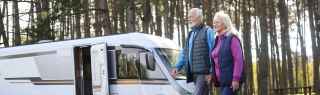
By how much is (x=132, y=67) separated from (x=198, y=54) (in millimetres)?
5525

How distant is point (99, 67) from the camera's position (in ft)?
46.2

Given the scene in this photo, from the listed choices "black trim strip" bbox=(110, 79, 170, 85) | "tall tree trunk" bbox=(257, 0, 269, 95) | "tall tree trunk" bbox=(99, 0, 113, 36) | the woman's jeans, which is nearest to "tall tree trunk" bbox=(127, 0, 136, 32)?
"tall tree trunk" bbox=(99, 0, 113, 36)

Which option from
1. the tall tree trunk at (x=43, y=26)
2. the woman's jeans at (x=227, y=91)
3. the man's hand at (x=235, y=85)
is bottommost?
the woman's jeans at (x=227, y=91)

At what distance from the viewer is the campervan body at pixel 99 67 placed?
13297 mm

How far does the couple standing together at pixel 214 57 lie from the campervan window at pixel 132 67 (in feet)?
15.8

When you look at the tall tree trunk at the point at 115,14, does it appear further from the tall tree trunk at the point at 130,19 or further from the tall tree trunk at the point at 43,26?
the tall tree trunk at the point at 43,26

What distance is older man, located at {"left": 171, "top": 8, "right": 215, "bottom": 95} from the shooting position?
26.7 feet

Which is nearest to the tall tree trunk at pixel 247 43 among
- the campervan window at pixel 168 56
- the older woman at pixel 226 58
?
the campervan window at pixel 168 56

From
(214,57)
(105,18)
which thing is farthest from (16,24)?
Result: (214,57)

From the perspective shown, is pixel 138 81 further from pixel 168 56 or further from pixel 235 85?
pixel 235 85

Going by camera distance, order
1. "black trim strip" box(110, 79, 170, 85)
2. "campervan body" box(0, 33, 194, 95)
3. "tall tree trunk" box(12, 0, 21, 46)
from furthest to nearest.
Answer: "tall tree trunk" box(12, 0, 21, 46)
"campervan body" box(0, 33, 194, 95)
"black trim strip" box(110, 79, 170, 85)

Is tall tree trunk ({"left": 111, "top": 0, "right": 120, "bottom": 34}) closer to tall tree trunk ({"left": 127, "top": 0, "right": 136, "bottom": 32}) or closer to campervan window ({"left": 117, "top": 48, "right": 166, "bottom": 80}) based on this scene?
tall tree trunk ({"left": 127, "top": 0, "right": 136, "bottom": 32})

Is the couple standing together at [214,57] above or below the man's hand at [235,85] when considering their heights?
above

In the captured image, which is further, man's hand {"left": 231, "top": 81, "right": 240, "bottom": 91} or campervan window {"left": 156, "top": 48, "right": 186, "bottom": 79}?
campervan window {"left": 156, "top": 48, "right": 186, "bottom": 79}
